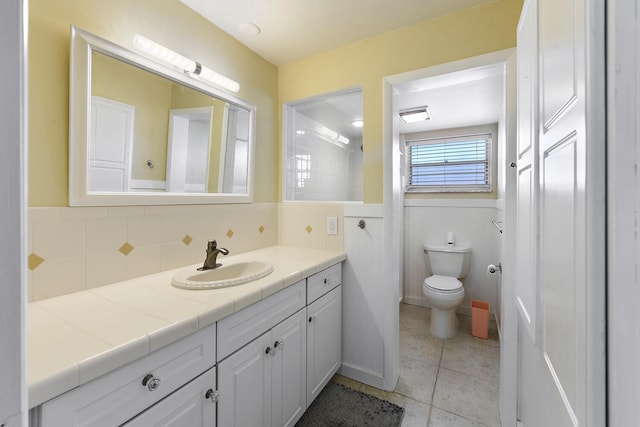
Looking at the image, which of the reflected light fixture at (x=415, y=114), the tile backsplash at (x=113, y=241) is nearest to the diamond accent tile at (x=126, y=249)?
the tile backsplash at (x=113, y=241)

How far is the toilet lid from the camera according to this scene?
7.67ft

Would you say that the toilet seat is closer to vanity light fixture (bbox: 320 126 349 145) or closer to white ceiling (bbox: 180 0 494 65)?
vanity light fixture (bbox: 320 126 349 145)

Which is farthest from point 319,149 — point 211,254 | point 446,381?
point 446,381

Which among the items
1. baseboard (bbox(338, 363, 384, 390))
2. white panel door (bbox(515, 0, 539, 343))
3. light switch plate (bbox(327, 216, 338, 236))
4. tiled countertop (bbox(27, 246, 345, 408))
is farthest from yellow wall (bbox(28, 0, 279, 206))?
baseboard (bbox(338, 363, 384, 390))

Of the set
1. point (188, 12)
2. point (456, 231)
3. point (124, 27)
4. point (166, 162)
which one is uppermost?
point (188, 12)

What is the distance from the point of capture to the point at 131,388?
0.74 meters

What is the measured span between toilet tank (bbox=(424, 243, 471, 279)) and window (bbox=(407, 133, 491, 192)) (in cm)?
63

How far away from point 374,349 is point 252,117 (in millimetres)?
1763

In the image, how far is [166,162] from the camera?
143cm

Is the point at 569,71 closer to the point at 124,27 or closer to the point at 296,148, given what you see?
the point at 124,27

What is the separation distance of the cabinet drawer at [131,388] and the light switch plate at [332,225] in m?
1.11

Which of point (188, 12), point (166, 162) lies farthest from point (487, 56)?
point (166, 162)

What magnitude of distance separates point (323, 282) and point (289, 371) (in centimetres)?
50

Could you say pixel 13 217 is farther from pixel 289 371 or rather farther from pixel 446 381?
pixel 446 381
